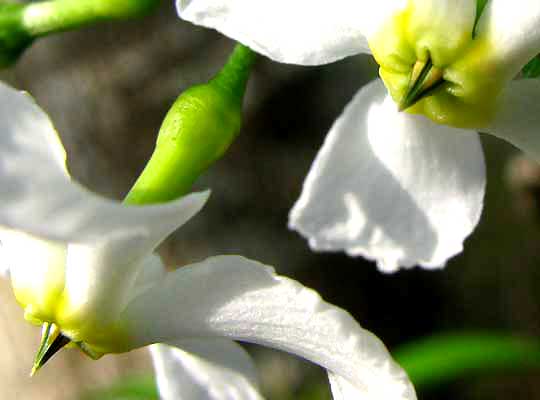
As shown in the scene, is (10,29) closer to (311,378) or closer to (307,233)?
(307,233)

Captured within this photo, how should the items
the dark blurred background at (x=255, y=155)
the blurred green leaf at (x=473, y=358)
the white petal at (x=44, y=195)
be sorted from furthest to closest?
1. the dark blurred background at (x=255, y=155)
2. the blurred green leaf at (x=473, y=358)
3. the white petal at (x=44, y=195)

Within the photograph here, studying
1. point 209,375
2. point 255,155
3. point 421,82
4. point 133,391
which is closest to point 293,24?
point 421,82

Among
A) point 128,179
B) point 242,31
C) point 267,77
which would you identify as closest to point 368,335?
point 242,31

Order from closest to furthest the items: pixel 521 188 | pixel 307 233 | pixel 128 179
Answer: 1. pixel 307 233
2. pixel 521 188
3. pixel 128 179

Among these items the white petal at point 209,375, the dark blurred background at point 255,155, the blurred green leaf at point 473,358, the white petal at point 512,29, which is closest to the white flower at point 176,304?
the white petal at point 209,375

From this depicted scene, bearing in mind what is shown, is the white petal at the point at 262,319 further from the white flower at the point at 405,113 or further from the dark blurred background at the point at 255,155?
the dark blurred background at the point at 255,155

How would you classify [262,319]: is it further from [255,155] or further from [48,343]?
[255,155]
